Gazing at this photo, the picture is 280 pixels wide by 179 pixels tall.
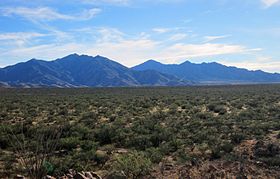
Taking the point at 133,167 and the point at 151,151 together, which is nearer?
the point at 133,167

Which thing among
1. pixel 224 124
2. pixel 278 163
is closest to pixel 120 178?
pixel 278 163

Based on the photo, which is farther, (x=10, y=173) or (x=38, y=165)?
(x=10, y=173)

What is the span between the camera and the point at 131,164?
10984 mm

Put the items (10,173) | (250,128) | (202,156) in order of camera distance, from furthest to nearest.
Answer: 1. (250,128)
2. (202,156)
3. (10,173)

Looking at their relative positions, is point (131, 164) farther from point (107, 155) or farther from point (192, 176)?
point (107, 155)

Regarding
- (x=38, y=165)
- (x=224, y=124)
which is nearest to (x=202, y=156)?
(x=38, y=165)

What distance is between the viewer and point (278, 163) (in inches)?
478

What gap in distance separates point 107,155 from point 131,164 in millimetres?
3500

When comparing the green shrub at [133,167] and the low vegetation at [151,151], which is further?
the low vegetation at [151,151]

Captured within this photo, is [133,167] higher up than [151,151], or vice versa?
[133,167]

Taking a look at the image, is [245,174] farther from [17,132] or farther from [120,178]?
[17,132]

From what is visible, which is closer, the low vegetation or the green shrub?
the green shrub

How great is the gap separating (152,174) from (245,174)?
2447 mm

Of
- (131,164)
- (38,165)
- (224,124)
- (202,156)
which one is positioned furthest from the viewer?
(224,124)
